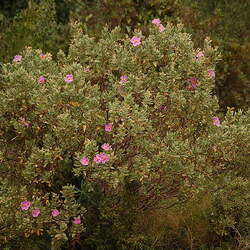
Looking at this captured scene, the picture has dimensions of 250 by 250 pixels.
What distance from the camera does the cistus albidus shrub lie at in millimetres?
3830

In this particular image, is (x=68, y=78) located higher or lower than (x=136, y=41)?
lower

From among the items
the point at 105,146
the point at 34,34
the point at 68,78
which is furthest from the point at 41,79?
the point at 34,34

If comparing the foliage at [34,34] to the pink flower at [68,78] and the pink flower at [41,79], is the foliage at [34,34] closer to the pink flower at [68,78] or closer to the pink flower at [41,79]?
the pink flower at [41,79]

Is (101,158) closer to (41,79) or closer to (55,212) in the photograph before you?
(55,212)

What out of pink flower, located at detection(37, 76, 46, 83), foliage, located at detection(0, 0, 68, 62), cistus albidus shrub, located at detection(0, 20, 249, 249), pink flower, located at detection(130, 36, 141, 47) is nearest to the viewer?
cistus albidus shrub, located at detection(0, 20, 249, 249)

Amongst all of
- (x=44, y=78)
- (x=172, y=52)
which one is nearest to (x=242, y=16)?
(x=172, y=52)

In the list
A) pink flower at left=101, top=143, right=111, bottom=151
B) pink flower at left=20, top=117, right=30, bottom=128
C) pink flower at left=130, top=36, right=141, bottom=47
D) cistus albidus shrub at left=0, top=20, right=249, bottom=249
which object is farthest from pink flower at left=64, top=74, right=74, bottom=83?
pink flower at left=130, top=36, right=141, bottom=47

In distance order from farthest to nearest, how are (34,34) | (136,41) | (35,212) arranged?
(34,34) → (136,41) → (35,212)

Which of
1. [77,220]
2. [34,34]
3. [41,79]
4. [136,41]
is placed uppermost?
[136,41]

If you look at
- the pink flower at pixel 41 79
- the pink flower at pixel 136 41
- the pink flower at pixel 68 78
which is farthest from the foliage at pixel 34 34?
the pink flower at pixel 68 78

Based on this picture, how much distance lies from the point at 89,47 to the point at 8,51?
2.51m

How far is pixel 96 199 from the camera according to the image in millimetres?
4191

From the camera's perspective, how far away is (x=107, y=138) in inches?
160

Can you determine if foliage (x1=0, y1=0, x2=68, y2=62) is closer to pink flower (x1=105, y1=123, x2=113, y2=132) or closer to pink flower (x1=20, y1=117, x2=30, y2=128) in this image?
pink flower (x1=20, y1=117, x2=30, y2=128)
